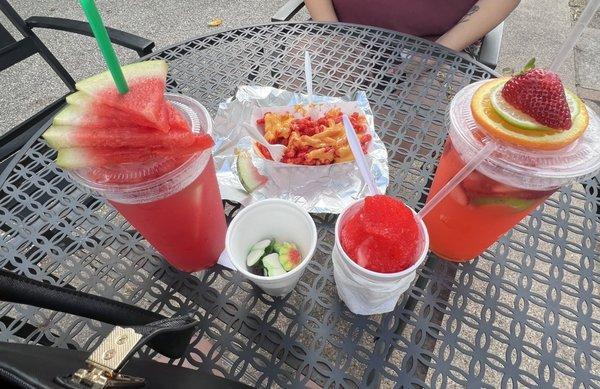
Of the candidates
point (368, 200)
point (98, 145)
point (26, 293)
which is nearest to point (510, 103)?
point (368, 200)

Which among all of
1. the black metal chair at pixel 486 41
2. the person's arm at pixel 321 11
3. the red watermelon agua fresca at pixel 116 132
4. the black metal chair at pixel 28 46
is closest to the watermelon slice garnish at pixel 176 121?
the red watermelon agua fresca at pixel 116 132

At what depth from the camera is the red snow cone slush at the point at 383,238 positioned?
646mm

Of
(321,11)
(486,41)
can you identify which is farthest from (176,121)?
(486,41)

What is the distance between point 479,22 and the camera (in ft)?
4.96

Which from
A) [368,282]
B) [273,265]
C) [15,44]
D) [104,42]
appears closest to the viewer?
[104,42]

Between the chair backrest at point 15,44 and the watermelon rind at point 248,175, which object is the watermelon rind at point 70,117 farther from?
the chair backrest at point 15,44

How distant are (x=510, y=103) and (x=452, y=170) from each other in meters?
0.16

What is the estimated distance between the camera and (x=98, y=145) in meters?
0.59

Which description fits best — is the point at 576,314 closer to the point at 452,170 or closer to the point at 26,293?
the point at 452,170

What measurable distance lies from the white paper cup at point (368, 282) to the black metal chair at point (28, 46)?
113 cm

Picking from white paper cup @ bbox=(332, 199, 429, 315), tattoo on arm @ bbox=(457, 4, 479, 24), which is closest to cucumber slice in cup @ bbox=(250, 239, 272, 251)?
white paper cup @ bbox=(332, 199, 429, 315)

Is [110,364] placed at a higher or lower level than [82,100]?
lower

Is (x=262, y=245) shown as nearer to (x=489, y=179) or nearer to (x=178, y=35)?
(x=489, y=179)

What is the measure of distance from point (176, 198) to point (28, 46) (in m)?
1.37
